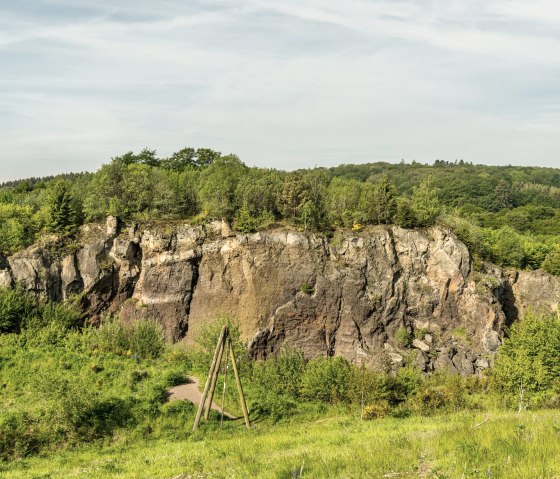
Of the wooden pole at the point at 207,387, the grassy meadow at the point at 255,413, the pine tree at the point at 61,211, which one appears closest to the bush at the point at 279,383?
the grassy meadow at the point at 255,413

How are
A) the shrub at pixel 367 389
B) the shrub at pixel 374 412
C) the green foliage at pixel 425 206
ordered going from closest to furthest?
1. the shrub at pixel 374 412
2. the shrub at pixel 367 389
3. the green foliage at pixel 425 206

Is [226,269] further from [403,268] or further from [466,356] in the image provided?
[466,356]

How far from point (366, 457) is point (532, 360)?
57.7 feet

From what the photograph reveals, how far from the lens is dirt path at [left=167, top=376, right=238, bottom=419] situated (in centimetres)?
2603

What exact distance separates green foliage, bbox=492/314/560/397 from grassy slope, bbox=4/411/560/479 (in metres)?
9.37

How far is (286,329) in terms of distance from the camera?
40750 millimetres

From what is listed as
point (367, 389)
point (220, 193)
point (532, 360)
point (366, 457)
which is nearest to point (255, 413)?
point (367, 389)

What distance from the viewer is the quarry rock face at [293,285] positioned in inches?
1604

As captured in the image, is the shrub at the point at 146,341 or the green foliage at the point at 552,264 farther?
the green foliage at the point at 552,264

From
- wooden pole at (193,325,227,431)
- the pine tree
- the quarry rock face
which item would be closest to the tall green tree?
the quarry rock face

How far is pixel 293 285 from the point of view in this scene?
41812mm

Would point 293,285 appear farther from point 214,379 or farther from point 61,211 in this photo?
point 61,211

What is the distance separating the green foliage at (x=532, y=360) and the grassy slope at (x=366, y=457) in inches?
369

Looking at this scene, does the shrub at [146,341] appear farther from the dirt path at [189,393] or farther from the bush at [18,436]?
the bush at [18,436]
